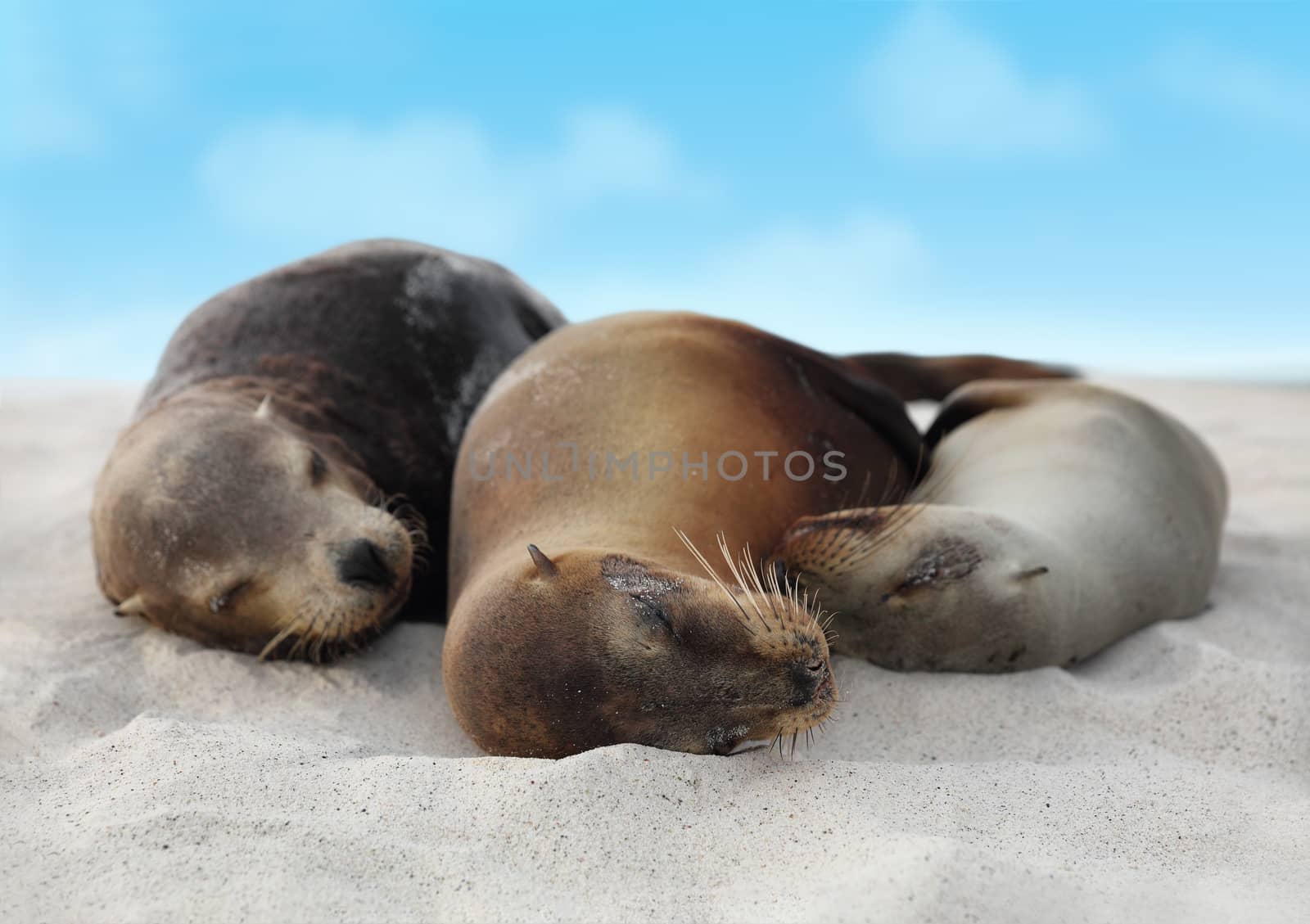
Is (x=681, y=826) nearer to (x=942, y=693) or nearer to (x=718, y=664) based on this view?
(x=718, y=664)

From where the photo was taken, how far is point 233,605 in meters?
3.85

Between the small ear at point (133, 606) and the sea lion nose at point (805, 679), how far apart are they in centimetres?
243

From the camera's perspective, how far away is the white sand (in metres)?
2.11

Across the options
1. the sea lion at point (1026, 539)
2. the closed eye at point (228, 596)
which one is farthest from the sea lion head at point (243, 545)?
the sea lion at point (1026, 539)

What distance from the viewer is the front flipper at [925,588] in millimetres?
3371

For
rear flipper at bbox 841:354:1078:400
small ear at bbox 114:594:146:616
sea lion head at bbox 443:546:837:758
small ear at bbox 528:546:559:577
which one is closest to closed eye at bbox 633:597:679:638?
sea lion head at bbox 443:546:837:758

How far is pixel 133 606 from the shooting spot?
3.99 m

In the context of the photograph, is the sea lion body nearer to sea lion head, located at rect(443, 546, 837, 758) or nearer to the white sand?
sea lion head, located at rect(443, 546, 837, 758)

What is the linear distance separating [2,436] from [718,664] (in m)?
7.52

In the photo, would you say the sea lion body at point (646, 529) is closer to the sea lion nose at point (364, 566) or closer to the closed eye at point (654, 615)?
the closed eye at point (654, 615)

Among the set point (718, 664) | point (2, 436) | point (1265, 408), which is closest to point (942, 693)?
point (718, 664)

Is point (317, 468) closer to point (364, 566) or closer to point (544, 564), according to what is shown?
point (364, 566)

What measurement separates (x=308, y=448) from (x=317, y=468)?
9cm

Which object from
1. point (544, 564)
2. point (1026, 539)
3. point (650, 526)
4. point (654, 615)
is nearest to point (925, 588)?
point (1026, 539)
